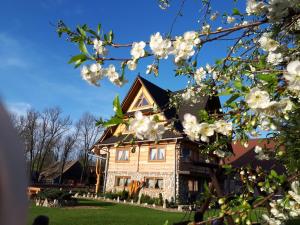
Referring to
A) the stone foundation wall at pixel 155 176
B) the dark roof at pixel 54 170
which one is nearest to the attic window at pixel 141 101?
the stone foundation wall at pixel 155 176

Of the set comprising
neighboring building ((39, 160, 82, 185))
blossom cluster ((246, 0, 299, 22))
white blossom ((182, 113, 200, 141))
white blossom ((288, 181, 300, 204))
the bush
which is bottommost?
white blossom ((288, 181, 300, 204))

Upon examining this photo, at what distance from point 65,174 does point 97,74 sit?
5659 centimetres

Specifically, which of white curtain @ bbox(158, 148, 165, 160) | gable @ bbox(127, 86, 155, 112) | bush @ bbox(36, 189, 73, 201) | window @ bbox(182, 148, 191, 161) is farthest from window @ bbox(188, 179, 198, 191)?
bush @ bbox(36, 189, 73, 201)

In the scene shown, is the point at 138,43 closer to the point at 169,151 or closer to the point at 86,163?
the point at 169,151

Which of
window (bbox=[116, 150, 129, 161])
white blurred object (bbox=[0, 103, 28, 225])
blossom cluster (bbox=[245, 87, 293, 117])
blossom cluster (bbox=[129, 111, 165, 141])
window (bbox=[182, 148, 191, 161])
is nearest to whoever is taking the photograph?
white blurred object (bbox=[0, 103, 28, 225])

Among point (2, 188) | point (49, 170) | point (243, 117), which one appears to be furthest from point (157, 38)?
point (49, 170)

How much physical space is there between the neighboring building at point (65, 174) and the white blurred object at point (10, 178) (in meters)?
56.8

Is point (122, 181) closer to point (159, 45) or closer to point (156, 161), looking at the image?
point (156, 161)

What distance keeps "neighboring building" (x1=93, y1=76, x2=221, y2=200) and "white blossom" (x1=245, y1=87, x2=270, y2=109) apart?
59.5ft

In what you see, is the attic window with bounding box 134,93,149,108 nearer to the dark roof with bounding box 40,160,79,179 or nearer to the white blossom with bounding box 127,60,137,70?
the white blossom with bounding box 127,60,137,70

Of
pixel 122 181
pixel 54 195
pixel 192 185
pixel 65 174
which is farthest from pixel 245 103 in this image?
pixel 65 174

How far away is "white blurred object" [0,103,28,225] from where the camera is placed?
0.56 meters

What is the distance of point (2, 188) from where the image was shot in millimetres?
572

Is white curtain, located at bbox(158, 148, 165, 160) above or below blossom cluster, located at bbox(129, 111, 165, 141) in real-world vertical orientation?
above
